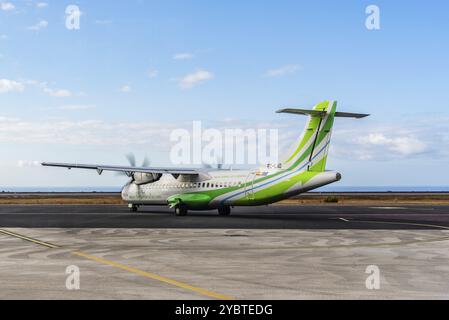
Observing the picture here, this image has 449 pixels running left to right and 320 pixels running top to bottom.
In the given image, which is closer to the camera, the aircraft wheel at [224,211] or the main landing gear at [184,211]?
the aircraft wheel at [224,211]

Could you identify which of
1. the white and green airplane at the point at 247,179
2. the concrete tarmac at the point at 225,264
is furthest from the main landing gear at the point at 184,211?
the concrete tarmac at the point at 225,264

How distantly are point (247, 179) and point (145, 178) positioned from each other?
12387mm

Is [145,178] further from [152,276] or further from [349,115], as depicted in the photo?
[152,276]

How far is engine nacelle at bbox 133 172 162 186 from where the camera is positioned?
44594mm

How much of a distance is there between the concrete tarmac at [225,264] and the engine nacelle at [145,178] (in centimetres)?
1989

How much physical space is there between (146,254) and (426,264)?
8.30 m

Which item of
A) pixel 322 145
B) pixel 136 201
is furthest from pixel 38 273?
pixel 136 201

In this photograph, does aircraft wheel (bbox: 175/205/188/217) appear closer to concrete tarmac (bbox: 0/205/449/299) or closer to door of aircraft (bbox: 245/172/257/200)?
door of aircraft (bbox: 245/172/257/200)

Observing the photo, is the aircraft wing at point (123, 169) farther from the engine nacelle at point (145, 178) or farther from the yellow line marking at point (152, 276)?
the yellow line marking at point (152, 276)

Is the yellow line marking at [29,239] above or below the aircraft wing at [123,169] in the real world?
below

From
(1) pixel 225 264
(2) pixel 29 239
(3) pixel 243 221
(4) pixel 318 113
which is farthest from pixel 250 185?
(1) pixel 225 264

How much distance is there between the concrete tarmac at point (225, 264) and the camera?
1048 cm
